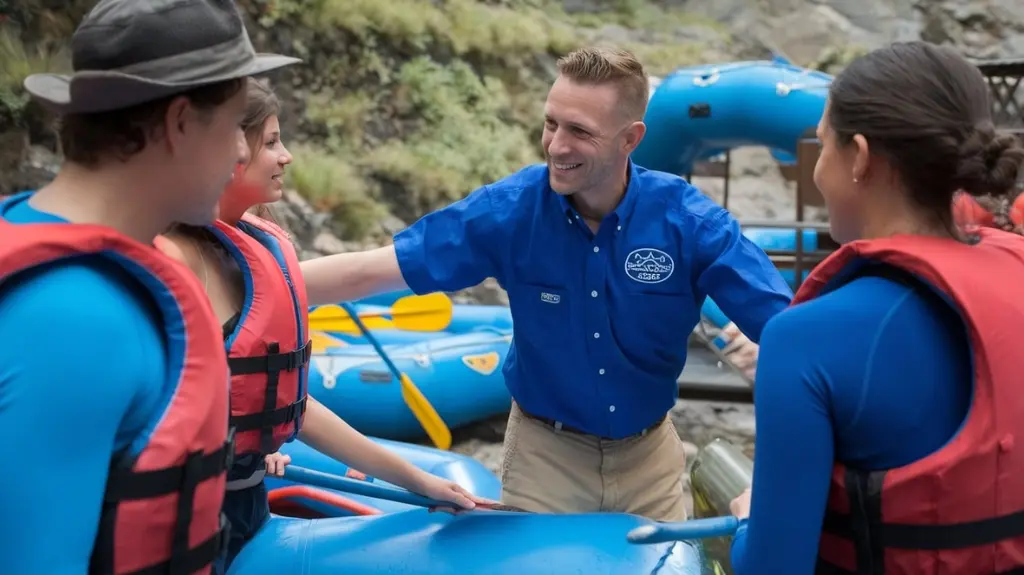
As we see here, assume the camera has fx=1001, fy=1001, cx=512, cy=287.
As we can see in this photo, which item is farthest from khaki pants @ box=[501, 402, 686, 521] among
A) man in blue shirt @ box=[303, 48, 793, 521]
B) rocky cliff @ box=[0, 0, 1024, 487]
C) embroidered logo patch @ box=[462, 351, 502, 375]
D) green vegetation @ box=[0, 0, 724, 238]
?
green vegetation @ box=[0, 0, 724, 238]

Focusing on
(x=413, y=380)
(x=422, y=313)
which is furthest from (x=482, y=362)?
(x=422, y=313)

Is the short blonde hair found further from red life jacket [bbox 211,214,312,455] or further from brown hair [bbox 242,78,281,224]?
red life jacket [bbox 211,214,312,455]

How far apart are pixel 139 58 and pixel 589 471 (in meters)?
1.67

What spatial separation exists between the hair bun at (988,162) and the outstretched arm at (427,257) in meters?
1.27

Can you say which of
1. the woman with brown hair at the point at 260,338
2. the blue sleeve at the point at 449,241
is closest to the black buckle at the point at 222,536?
the woman with brown hair at the point at 260,338

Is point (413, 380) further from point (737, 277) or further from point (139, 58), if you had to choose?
point (139, 58)

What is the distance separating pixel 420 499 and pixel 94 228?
111 cm

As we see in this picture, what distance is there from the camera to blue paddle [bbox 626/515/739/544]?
5.05 ft

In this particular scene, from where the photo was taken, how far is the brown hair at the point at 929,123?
51.5 inches

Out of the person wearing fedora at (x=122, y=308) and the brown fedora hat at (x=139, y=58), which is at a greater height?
the brown fedora hat at (x=139, y=58)

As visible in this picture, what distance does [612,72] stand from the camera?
241 centimetres

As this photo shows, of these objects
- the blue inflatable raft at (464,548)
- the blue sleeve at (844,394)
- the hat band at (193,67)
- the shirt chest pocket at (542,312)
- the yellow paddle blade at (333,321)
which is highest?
the hat band at (193,67)

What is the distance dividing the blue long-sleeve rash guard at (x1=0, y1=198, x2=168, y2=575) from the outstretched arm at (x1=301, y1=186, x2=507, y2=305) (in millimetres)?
1381

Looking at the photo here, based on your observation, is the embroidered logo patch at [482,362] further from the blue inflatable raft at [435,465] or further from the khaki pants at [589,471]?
the khaki pants at [589,471]
